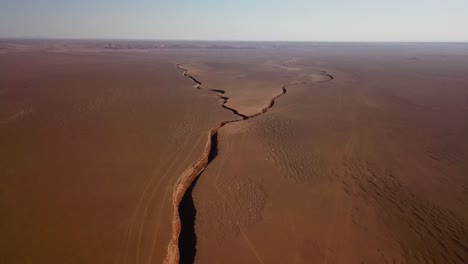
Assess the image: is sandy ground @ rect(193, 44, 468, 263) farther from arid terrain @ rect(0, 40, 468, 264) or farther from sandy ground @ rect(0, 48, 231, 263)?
sandy ground @ rect(0, 48, 231, 263)

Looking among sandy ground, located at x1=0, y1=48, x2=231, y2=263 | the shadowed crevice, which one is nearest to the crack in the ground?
the shadowed crevice

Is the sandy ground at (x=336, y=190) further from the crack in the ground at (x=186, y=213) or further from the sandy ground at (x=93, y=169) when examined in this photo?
the sandy ground at (x=93, y=169)

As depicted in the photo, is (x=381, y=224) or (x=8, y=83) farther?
(x=8, y=83)

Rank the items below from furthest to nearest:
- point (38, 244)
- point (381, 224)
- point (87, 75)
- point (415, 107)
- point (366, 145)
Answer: point (87, 75) → point (415, 107) → point (366, 145) → point (381, 224) → point (38, 244)

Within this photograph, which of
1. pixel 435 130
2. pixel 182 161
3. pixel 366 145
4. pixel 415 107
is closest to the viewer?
pixel 182 161

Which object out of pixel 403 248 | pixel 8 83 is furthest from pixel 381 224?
pixel 8 83

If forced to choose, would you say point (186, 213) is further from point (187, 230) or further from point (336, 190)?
point (336, 190)

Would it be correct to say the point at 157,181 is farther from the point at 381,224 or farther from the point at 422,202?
the point at 422,202

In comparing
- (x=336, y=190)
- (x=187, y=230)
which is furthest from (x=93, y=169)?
(x=336, y=190)
